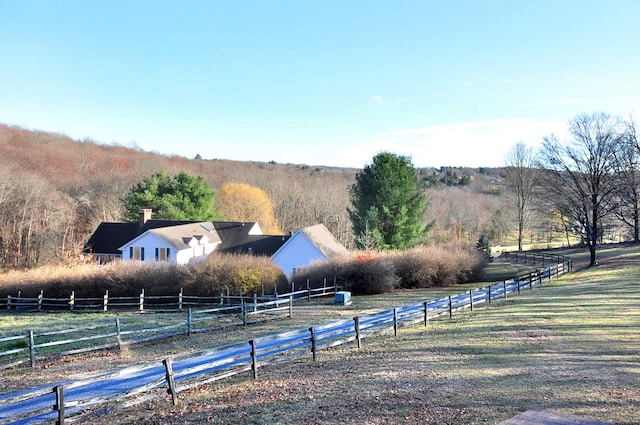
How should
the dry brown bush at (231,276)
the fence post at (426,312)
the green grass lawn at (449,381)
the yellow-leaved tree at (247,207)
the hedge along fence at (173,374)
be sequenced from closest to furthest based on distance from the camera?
the hedge along fence at (173,374), the green grass lawn at (449,381), the fence post at (426,312), the dry brown bush at (231,276), the yellow-leaved tree at (247,207)

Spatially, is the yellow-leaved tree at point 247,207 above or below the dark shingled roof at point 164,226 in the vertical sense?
above

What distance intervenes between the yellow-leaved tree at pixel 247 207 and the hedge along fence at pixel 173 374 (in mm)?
55738

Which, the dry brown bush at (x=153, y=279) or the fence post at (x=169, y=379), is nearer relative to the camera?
the fence post at (x=169, y=379)

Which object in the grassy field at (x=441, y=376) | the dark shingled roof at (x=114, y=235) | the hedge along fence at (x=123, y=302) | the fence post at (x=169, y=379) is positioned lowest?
the hedge along fence at (x=123, y=302)

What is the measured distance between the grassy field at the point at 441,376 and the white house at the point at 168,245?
27.4m

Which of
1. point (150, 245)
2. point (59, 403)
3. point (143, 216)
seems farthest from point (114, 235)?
point (59, 403)

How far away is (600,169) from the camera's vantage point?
38438 mm

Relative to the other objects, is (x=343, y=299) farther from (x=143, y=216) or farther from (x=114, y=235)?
(x=114, y=235)

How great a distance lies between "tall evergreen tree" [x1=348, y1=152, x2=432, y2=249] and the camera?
51.2 meters

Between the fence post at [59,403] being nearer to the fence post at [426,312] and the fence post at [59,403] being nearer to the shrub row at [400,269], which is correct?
the fence post at [426,312]

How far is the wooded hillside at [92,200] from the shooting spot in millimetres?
61281

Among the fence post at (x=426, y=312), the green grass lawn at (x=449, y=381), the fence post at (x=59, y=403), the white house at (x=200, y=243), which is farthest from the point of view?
the white house at (x=200, y=243)

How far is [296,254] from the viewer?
142ft

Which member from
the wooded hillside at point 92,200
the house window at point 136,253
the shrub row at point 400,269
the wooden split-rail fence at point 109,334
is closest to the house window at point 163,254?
the house window at point 136,253
